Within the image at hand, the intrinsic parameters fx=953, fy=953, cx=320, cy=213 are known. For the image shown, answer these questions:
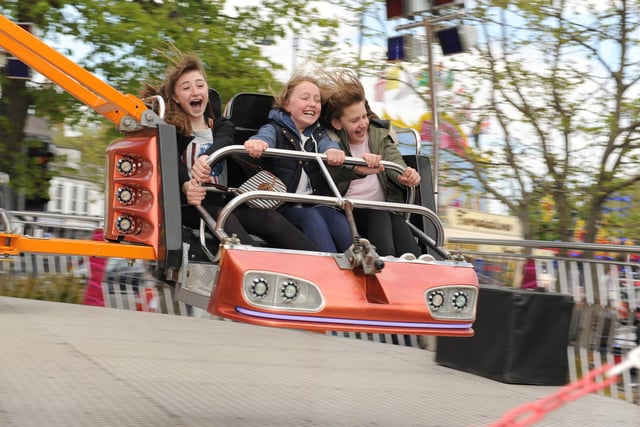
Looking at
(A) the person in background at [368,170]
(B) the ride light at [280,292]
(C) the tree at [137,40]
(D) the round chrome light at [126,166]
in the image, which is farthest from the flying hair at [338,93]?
(C) the tree at [137,40]

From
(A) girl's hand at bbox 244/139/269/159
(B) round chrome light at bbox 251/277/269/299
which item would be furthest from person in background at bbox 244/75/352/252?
(B) round chrome light at bbox 251/277/269/299

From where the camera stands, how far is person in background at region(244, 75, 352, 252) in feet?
14.9

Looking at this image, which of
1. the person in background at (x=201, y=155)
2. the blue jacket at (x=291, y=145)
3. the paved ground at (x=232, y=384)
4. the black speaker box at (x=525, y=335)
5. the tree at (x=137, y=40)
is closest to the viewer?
the person in background at (x=201, y=155)

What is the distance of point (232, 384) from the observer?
6391mm

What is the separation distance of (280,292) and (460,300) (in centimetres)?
86

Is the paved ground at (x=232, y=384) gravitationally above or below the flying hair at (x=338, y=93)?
below

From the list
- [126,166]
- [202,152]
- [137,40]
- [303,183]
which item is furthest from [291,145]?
[137,40]

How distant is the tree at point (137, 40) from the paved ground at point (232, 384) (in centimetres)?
797

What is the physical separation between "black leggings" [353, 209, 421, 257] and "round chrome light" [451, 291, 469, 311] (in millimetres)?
467

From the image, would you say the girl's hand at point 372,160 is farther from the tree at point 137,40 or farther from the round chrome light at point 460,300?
the tree at point 137,40

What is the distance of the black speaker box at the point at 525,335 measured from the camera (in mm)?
7410

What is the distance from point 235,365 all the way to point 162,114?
10.6 ft

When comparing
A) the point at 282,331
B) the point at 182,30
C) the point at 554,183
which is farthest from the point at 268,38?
the point at 282,331

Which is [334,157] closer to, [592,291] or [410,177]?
[410,177]
